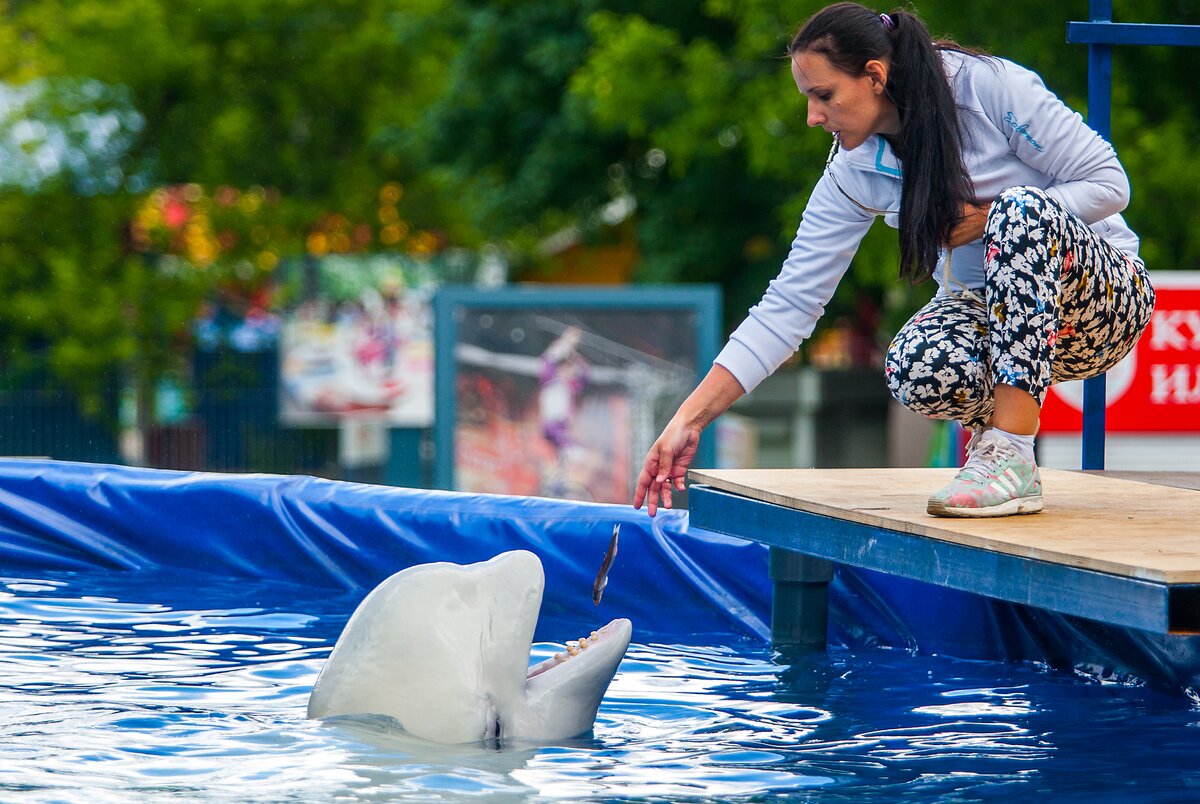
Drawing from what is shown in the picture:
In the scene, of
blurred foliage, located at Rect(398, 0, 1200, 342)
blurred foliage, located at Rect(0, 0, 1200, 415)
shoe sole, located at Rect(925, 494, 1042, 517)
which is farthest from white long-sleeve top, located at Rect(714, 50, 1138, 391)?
blurred foliage, located at Rect(0, 0, 1200, 415)

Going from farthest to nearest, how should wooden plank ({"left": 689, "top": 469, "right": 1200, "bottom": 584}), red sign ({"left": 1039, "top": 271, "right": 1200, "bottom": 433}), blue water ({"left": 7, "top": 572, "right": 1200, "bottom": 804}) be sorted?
red sign ({"left": 1039, "top": 271, "right": 1200, "bottom": 433}) → blue water ({"left": 7, "top": 572, "right": 1200, "bottom": 804}) → wooden plank ({"left": 689, "top": 469, "right": 1200, "bottom": 584})

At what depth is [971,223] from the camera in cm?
354

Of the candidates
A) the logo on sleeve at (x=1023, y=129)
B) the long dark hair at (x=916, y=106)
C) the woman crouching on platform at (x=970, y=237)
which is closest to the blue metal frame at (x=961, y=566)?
the woman crouching on platform at (x=970, y=237)

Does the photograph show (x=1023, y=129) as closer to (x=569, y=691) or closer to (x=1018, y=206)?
(x=1018, y=206)

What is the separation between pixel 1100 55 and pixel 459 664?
3.00 meters

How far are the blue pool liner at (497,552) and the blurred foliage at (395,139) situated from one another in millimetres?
7517

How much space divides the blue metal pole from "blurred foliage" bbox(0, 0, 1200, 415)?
6.69 meters

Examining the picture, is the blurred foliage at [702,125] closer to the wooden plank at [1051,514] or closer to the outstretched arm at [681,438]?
the wooden plank at [1051,514]

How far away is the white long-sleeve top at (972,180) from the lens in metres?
3.51

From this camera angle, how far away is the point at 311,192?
902 inches

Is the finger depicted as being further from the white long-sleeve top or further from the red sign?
the red sign

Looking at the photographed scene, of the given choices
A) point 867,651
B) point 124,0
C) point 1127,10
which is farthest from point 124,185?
point 867,651

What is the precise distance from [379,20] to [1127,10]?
13299mm

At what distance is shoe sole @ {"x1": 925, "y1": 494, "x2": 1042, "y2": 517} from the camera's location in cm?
328
